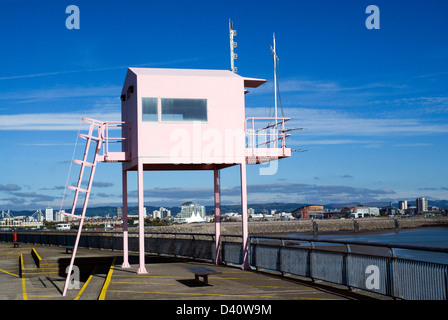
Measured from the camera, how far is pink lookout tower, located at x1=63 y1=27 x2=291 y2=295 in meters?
19.1

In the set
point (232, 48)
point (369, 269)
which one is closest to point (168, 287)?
point (369, 269)

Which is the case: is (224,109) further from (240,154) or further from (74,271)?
(74,271)

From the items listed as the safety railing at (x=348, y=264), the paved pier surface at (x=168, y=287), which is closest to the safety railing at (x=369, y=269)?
the safety railing at (x=348, y=264)

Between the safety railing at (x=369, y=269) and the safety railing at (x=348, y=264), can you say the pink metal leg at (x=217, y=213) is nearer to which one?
the safety railing at (x=348, y=264)

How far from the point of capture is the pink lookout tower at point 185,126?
1908cm

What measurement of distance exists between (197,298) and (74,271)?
11.6 metres

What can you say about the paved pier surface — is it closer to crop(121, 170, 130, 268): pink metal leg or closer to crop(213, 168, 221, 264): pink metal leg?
crop(121, 170, 130, 268): pink metal leg

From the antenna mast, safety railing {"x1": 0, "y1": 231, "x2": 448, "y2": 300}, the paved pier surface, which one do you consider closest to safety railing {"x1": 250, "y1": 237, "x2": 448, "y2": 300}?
safety railing {"x1": 0, "y1": 231, "x2": 448, "y2": 300}

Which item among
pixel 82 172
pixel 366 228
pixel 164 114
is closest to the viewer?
pixel 82 172

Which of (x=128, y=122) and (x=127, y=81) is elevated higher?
(x=127, y=81)

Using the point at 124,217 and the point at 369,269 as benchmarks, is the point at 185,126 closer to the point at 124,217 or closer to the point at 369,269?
the point at 124,217

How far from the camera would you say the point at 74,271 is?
912 inches
